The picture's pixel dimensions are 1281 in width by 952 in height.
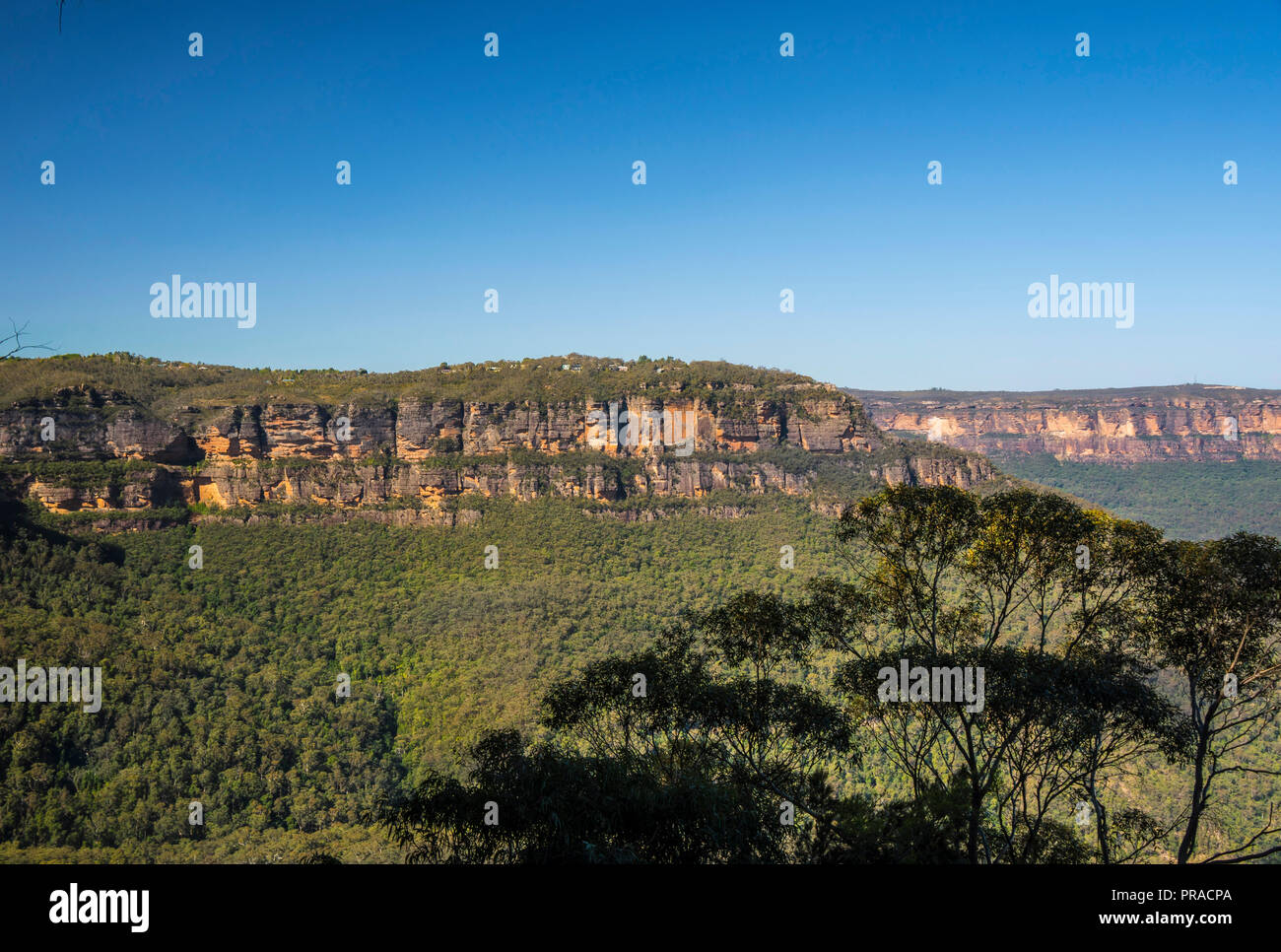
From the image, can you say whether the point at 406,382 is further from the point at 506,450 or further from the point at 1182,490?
the point at 1182,490

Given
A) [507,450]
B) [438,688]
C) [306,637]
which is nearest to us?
[438,688]

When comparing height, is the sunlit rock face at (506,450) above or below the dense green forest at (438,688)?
above

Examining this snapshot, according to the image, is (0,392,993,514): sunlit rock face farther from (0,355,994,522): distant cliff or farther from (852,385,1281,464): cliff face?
(852,385,1281,464): cliff face

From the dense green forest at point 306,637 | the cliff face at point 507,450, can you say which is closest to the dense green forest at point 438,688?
the dense green forest at point 306,637

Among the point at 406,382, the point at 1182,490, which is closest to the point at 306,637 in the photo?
the point at 406,382

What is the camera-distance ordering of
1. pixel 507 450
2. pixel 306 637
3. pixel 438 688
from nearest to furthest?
pixel 438 688
pixel 306 637
pixel 507 450

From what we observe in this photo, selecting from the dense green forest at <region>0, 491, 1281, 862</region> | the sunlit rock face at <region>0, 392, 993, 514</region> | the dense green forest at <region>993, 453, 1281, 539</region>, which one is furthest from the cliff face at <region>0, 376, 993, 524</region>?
the dense green forest at <region>993, 453, 1281, 539</region>

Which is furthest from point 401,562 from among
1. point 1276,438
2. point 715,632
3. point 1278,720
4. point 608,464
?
point 1276,438

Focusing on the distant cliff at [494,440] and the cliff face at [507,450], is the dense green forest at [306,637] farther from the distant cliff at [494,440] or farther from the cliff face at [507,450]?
the distant cliff at [494,440]
